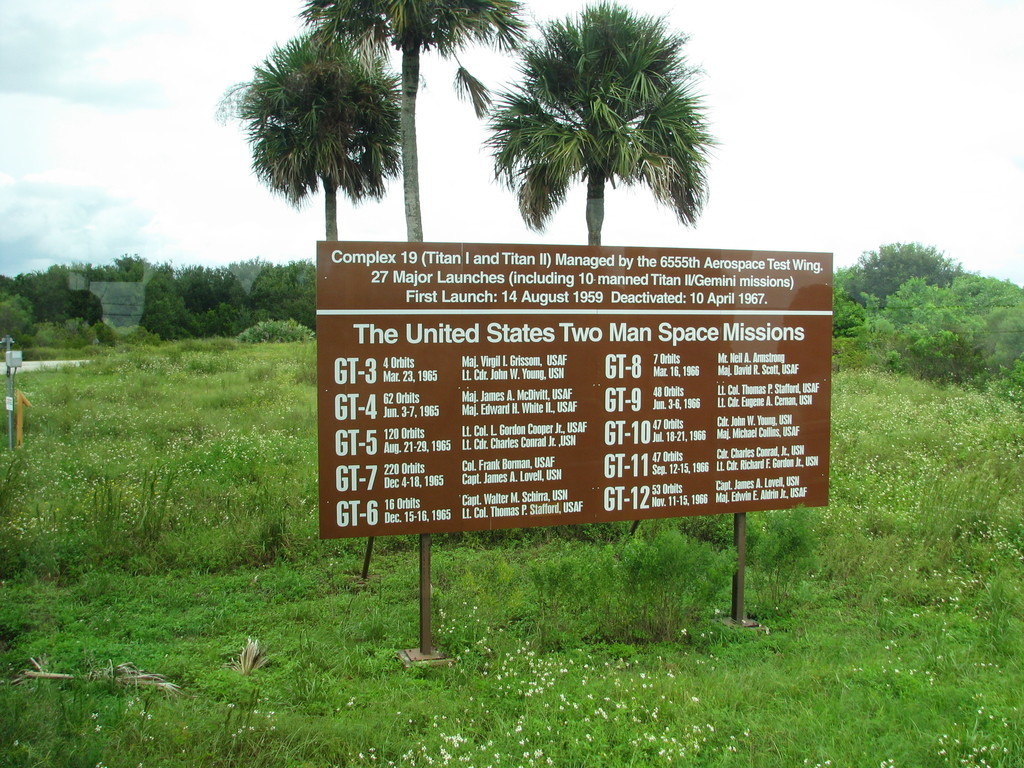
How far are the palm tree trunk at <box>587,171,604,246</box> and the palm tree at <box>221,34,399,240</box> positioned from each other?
5.55m

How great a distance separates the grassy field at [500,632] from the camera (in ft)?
10.7

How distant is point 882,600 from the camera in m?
5.29

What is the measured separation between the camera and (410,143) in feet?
39.1

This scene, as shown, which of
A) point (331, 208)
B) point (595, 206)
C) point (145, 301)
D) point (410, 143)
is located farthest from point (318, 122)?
point (145, 301)

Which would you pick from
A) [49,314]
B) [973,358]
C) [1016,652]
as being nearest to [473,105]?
[49,314]

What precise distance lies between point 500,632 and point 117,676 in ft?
6.63

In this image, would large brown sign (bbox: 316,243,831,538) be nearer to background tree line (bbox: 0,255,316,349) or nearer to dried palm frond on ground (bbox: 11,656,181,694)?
dried palm frond on ground (bbox: 11,656,181,694)

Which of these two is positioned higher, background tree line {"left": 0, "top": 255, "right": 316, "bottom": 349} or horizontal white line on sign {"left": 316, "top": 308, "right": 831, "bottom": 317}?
background tree line {"left": 0, "top": 255, "right": 316, "bottom": 349}

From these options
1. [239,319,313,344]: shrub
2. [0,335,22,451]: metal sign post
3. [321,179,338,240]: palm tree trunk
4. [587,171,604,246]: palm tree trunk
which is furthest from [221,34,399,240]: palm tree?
[239,319,313,344]: shrub

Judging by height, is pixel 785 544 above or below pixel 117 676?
above

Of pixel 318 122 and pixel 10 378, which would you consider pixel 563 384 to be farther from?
pixel 318 122

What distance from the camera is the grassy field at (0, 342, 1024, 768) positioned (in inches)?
128

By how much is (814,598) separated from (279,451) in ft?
19.3

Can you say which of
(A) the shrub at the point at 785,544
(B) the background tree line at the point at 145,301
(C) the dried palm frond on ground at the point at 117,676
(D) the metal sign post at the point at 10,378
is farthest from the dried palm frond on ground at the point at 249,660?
(B) the background tree line at the point at 145,301
